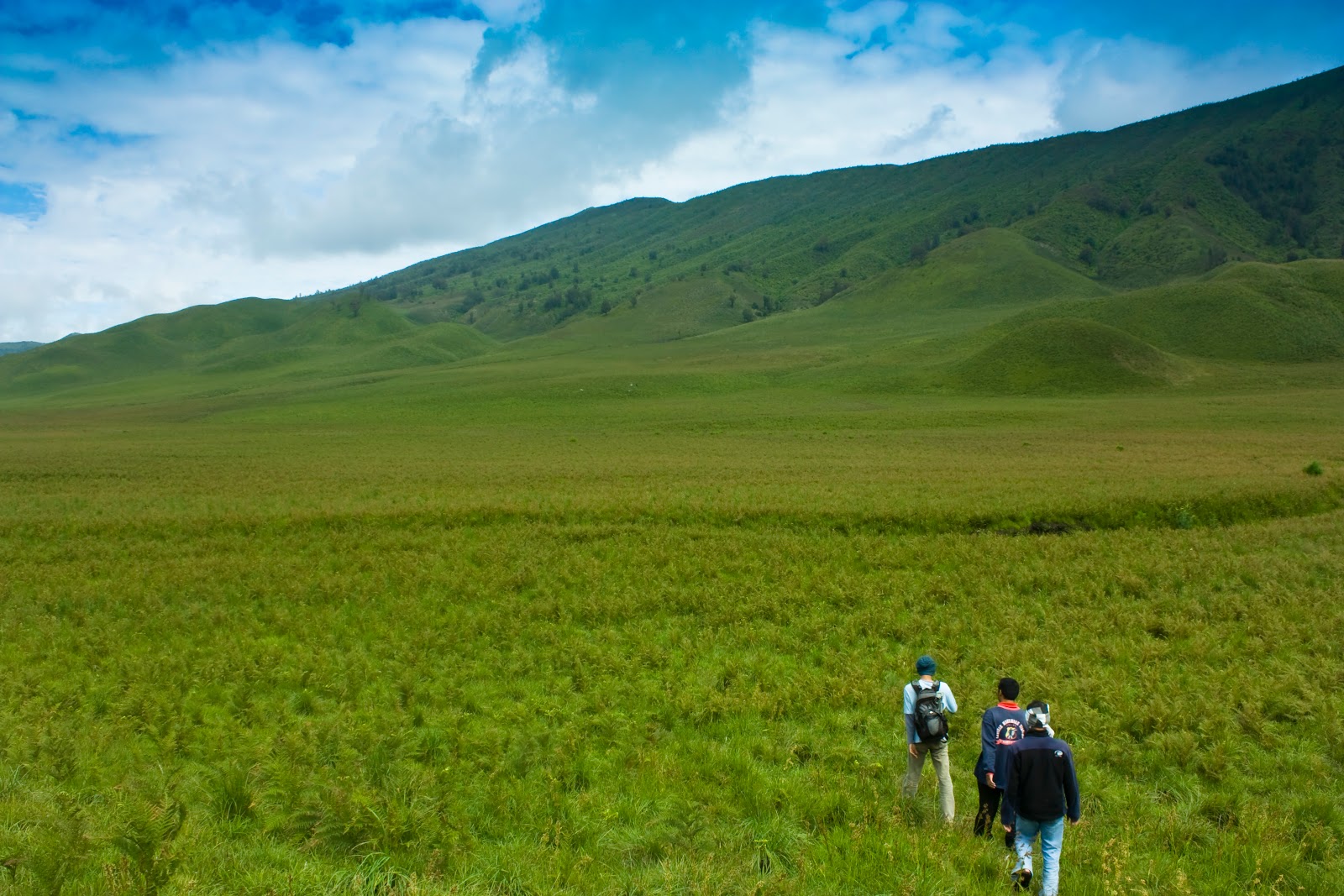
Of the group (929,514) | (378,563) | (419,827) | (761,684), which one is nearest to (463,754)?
(419,827)

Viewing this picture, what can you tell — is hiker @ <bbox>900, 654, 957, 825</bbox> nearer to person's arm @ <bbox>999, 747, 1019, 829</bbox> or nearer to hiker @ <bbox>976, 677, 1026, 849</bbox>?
hiker @ <bbox>976, 677, 1026, 849</bbox>

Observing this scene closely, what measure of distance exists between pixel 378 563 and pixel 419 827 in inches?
595

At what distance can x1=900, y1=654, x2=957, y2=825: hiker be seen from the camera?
888 cm

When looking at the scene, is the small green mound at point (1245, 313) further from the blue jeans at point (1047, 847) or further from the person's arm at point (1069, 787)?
the blue jeans at point (1047, 847)

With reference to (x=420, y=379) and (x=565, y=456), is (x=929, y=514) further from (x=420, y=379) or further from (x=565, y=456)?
(x=420, y=379)

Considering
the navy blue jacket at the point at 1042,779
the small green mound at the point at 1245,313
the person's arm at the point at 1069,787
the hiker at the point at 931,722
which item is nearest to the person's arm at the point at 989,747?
the hiker at the point at 931,722

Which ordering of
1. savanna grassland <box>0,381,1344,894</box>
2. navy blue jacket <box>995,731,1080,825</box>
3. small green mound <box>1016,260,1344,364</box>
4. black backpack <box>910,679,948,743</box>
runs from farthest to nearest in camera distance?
1. small green mound <box>1016,260,1344,364</box>
2. black backpack <box>910,679,948,743</box>
3. savanna grassland <box>0,381,1344,894</box>
4. navy blue jacket <box>995,731,1080,825</box>

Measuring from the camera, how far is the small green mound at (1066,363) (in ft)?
318

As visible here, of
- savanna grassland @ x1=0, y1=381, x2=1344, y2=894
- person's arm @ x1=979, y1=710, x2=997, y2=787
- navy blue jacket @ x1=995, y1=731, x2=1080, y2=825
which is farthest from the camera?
person's arm @ x1=979, y1=710, x2=997, y2=787

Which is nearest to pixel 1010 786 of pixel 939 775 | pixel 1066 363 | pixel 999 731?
pixel 999 731

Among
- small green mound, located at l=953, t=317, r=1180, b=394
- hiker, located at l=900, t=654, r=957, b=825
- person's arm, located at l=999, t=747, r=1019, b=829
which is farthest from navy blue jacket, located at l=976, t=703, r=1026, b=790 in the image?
small green mound, located at l=953, t=317, r=1180, b=394

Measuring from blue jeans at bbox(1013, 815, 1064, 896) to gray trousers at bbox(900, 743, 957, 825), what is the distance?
4.17 feet

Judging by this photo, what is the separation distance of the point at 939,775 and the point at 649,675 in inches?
257

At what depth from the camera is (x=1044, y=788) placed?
287 inches
